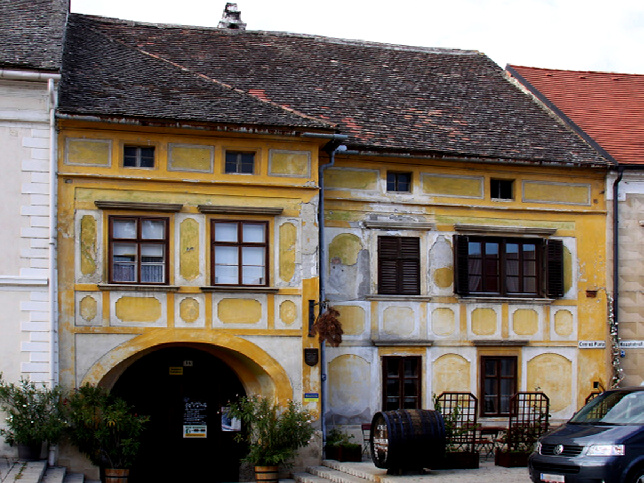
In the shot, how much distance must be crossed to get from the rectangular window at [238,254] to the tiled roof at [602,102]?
30.1 ft

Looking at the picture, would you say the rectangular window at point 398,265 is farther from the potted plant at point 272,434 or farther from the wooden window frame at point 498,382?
the potted plant at point 272,434

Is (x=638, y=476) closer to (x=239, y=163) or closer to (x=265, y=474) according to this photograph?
(x=265, y=474)

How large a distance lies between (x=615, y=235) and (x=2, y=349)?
45.8ft

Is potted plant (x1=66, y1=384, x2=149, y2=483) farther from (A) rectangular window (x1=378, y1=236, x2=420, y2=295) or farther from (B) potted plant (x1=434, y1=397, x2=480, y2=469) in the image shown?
(A) rectangular window (x1=378, y1=236, x2=420, y2=295)

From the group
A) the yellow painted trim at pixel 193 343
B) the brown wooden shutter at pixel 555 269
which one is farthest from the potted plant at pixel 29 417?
the brown wooden shutter at pixel 555 269

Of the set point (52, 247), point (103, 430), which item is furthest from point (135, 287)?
point (103, 430)

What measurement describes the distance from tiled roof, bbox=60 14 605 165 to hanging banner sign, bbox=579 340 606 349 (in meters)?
4.15

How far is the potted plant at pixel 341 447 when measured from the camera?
2139cm

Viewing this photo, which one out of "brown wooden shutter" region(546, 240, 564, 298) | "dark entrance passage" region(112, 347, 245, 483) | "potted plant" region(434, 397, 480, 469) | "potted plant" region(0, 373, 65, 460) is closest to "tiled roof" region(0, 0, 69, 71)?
"potted plant" region(0, 373, 65, 460)

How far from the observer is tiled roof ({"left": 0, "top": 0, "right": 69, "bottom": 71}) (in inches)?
797

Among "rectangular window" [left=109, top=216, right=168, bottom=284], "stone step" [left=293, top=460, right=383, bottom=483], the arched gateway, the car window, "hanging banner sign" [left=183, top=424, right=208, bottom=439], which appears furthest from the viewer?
"hanging banner sign" [left=183, top=424, right=208, bottom=439]

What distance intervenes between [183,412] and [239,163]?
5593mm

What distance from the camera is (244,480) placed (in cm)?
2288

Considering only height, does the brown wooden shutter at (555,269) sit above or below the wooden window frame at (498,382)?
above
